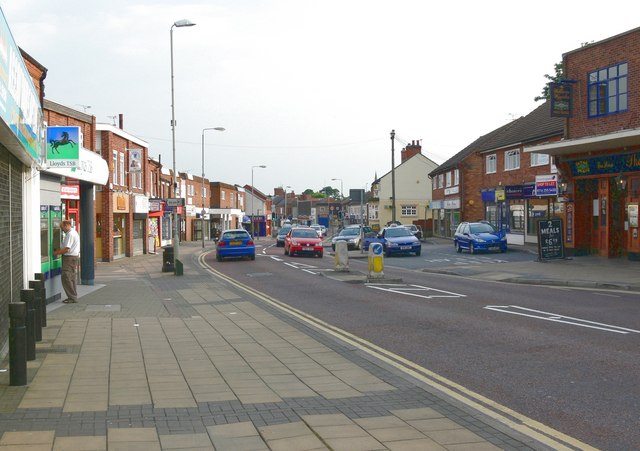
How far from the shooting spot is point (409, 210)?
72688 mm

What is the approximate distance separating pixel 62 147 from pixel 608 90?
18.6 metres

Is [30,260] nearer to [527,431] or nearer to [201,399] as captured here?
[201,399]

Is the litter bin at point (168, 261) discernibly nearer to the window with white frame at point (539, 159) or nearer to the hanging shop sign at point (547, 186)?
the hanging shop sign at point (547, 186)

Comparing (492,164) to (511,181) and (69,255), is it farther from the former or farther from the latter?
(69,255)

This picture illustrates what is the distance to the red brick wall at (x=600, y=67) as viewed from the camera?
2156 centimetres

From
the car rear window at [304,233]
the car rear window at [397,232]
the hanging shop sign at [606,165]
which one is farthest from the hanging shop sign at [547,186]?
the car rear window at [304,233]

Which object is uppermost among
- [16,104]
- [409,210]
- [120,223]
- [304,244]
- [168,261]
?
[16,104]

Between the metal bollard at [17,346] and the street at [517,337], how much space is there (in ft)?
15.3

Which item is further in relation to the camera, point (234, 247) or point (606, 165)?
point (234, 247)

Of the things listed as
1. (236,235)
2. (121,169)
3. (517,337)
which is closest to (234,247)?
(236,235)

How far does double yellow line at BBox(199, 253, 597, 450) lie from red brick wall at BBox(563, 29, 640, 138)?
15.9m

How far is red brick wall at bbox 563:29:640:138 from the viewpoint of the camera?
849 inches

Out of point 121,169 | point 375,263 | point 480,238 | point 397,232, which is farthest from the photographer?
point 121,169

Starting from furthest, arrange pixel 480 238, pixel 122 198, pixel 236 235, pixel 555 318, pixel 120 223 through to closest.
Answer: pixel 120 223 → pixel 122 198 → pixel 236 235 → pixel 480 238 → pixel 555 318
